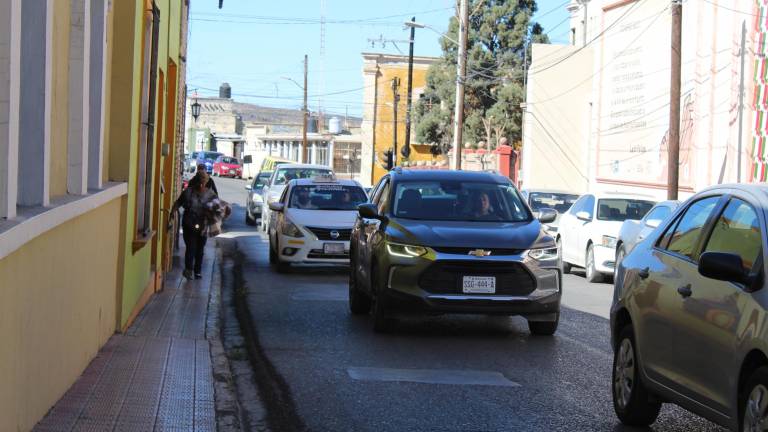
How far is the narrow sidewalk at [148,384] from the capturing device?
22.7ft

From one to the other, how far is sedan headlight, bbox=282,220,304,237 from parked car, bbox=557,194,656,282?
5035 mm

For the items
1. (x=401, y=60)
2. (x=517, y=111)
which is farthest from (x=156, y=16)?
(x=401, y=60)

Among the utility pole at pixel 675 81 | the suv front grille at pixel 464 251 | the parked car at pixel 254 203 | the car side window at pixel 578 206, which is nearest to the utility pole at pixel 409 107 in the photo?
the parked car at pixel 254 203

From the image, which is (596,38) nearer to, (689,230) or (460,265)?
(460,265)

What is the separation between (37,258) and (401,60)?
248 ft

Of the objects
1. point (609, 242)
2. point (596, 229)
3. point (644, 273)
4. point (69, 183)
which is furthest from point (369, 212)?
point (596, 229)

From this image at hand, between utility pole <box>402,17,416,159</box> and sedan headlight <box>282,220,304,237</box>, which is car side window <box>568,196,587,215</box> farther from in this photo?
utility pole <box>402,17,416,159</box>

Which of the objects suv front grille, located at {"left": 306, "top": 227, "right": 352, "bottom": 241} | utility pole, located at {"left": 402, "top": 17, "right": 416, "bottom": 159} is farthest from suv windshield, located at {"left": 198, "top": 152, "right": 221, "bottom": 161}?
suv front grille, located at {"left": 306, "top": 227, "right": 352, "bottom": 241}

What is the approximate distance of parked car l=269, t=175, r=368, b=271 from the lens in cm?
1875

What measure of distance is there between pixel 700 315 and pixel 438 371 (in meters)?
3.65

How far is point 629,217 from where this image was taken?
68.3ft

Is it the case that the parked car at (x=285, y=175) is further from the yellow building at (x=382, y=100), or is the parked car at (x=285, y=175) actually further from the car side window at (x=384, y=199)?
the yellow building at (x=382, y=100)

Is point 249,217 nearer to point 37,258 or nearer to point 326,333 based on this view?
point 326,333

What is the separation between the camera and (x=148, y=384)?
821cm
